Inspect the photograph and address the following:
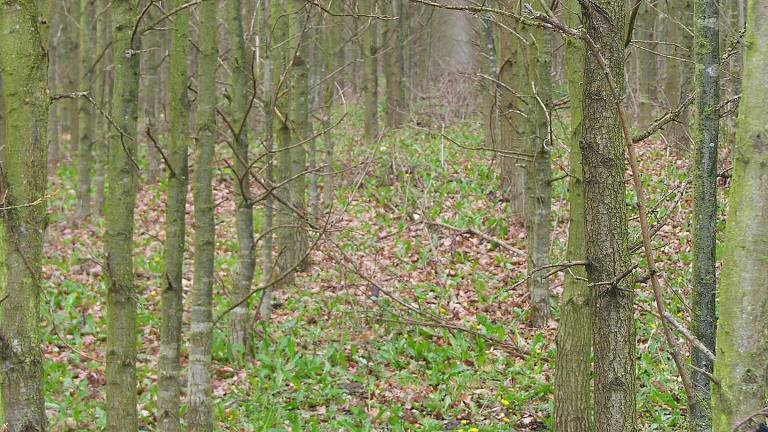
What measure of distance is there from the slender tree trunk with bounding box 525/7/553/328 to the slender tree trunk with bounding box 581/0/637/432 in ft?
11.4

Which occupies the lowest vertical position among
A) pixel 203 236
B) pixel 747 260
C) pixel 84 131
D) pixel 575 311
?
pixel 747 260

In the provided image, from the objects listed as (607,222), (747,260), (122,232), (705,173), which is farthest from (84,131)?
(747,260)

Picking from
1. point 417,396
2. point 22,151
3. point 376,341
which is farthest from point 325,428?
point 22,151

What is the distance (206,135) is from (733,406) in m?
4.15

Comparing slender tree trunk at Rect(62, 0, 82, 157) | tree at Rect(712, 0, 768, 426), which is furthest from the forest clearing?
slender tree trunk at Rect(62, 0, 82, 157)

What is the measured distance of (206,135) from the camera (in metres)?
5.41

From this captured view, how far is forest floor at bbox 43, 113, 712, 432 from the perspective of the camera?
685cm

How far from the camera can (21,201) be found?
366 centimetres

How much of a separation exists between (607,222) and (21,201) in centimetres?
276

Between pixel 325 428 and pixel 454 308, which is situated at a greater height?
pixel 454 308

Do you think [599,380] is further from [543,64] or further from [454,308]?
[454,308]

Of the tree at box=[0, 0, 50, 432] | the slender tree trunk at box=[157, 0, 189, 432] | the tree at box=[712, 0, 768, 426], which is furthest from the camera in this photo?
the slender tree trunk at box=[157, 0, 189, 432]

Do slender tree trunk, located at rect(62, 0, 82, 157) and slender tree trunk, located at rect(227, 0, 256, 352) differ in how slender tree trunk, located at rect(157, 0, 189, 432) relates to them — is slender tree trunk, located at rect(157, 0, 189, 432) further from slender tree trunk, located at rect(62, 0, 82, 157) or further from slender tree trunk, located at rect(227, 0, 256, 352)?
slender tree trunk, located at rect(62, 0, 82, 157)

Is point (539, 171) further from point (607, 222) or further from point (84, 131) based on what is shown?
point (84, 131)
